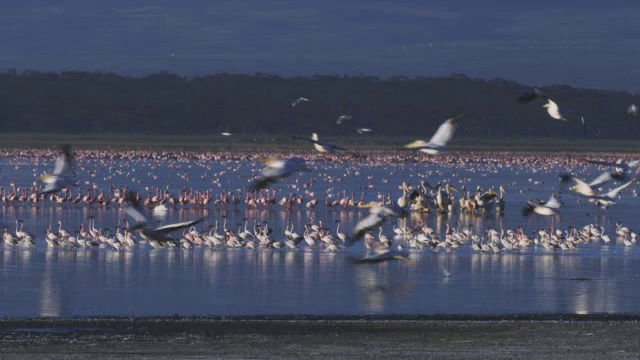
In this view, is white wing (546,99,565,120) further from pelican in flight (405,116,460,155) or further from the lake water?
the lake water

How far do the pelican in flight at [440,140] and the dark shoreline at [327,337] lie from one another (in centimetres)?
238

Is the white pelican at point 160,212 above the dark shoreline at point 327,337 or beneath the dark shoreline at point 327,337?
beneath

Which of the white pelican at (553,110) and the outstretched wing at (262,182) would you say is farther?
the white pelican at (553,110)

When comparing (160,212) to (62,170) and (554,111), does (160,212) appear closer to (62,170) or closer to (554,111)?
(62,170)

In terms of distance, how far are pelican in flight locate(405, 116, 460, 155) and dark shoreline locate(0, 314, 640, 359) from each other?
2.38 metres

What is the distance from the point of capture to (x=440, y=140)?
15.3m

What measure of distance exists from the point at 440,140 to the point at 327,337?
3.22 meters

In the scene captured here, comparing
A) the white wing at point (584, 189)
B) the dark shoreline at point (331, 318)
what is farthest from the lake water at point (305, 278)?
the white wing at point (584, 189)

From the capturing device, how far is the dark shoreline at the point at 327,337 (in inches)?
632

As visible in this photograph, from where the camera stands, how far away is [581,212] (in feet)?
133

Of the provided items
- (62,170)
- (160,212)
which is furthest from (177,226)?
(160,212)

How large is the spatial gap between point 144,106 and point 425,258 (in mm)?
144264

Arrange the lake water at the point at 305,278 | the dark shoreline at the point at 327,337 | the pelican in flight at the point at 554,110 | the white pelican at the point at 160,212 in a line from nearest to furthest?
the pelican in flight at the point at 554,110
the dark shoreline at the point at 327,337
the lake water at the point at 305,278
the white pelican at the point at 160,212

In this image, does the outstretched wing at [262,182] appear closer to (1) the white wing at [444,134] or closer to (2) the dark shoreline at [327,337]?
(1) the white wing at [444,134]
